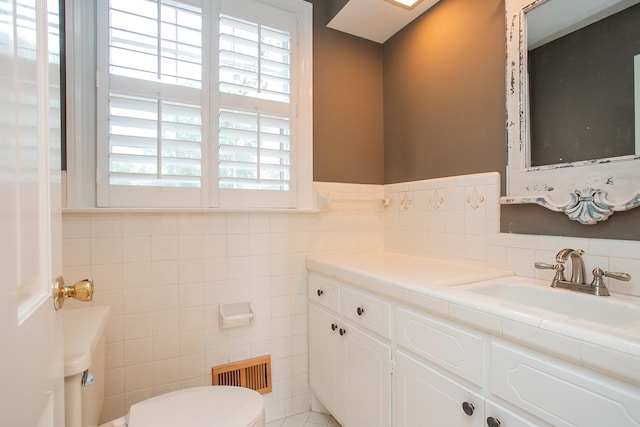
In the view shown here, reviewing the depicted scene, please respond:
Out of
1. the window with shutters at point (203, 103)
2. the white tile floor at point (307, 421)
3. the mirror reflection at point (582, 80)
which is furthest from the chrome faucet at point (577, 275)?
the white tile floor at point (307, 421)

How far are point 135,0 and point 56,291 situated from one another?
1.50 metres

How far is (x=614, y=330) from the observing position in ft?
2.28

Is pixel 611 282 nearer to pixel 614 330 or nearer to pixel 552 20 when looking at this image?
pixel 614 330

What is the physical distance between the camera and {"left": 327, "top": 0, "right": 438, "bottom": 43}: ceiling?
5.83ft

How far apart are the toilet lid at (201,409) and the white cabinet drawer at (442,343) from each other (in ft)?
2.02

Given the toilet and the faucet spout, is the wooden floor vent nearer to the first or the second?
the toilet

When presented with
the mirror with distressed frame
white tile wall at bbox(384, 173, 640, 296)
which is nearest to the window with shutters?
white tile wall at bbox(384, 173, 640, 296)

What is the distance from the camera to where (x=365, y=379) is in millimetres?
1354

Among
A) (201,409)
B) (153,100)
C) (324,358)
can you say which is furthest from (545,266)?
(153,100)

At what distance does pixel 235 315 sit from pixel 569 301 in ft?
4.70

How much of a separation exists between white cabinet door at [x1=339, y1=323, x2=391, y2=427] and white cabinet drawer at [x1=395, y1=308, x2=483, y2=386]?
148 mm

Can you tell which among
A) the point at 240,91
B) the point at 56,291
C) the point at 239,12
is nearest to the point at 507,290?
the point at 56,291

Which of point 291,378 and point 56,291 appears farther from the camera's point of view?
point 291,378

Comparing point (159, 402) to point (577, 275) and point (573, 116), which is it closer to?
point (577, 275)
